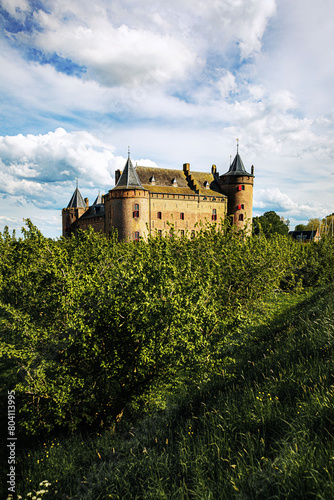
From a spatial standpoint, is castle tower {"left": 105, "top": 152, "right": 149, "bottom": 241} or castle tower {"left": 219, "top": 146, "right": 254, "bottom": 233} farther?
castle tower {"left": 219, "top": 146, "right": 254, "bottom": 233}

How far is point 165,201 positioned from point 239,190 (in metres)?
13.5

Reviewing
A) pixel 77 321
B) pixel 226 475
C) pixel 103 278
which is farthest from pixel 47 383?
pixel 226 475

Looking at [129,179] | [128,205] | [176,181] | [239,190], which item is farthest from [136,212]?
[239,190]

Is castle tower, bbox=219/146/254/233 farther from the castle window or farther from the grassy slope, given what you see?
the grassy slope

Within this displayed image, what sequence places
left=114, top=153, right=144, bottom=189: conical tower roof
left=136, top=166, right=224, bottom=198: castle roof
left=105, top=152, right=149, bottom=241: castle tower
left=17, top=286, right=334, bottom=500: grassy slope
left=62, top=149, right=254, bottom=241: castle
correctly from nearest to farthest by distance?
left=17, top=286, right=334, bottom=500: grassy slope
left=105, top=152, right=149, bottom=241: castle tower
left=62, top=149, right=254, bottom=241: castle
left=114, top=153, right=144, bottom=189: conical tower roof
left=136, top=166, right=224, bottom=198: castle roof

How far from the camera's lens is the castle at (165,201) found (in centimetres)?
4703

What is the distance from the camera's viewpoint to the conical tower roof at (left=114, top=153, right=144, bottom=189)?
1857 inches

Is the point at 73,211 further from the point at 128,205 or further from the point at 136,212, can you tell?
the point at 136,212

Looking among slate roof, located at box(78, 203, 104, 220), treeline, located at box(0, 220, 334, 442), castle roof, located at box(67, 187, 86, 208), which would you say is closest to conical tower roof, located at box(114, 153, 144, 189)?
slate roof, located at box(78, 203, 104, 220)

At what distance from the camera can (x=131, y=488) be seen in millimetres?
4266

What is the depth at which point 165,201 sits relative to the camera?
51.2 m

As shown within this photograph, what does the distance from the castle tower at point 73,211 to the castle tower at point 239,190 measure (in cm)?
2732

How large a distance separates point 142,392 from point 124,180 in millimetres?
42023

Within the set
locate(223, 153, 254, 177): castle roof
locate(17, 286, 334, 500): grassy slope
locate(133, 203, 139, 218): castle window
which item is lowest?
locate(17, 286, 334, 500): grassy slope
